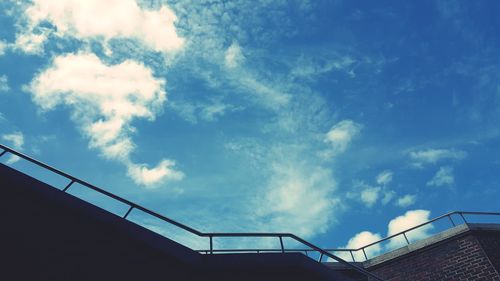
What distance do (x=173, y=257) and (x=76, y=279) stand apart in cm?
162

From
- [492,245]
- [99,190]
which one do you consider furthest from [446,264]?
[99,190]

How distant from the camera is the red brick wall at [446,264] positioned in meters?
10.5

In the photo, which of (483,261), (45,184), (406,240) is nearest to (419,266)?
(406,240)

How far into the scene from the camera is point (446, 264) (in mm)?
11070

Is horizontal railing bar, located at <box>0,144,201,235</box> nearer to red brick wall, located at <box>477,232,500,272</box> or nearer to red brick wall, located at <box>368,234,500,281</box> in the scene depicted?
red brick wall, located at <box>368,234,500,281</box>

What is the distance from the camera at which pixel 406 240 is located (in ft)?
39.9

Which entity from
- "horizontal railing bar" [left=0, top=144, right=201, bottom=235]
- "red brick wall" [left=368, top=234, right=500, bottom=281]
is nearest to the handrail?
"horizontal railing bar" [left=0, top=144, right=201, bottom=235]

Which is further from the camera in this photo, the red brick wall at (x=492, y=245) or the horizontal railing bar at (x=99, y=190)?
the red brick wall at (x=492, y=245)

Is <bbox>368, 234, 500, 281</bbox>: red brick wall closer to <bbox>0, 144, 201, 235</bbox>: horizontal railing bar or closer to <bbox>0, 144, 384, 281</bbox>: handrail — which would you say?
<bbox>0, 144, 384, 281</bbox>: handrail

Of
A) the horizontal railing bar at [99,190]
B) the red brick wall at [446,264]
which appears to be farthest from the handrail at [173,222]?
the red brick wall at [446,264]

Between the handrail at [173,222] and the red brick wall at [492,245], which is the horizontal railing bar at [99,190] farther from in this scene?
the red brick wall at [492,245]

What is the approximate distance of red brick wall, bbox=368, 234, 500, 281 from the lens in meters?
10.5

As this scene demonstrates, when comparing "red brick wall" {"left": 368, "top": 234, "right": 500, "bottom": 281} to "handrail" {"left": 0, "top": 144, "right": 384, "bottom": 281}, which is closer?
"handrail" {"left": 0, "top": 144, "right": 384, "bottom": 281}

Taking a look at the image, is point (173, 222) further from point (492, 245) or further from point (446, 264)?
point (492, 245)
